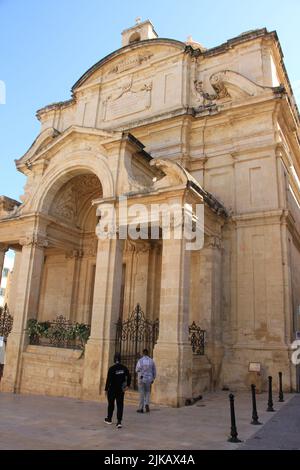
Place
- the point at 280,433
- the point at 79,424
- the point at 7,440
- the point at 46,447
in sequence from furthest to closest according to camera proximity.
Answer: the point at 79,424 < the point at 280,433 < the point at 7,440 < the point at 46,447

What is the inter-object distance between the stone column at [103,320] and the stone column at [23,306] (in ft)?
10.1

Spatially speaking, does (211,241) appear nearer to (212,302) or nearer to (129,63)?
(212,302)

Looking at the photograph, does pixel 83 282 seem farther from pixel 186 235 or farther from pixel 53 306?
pixel 186 235

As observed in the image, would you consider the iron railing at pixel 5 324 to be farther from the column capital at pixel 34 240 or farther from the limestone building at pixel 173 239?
the column capital at pixel 34 240

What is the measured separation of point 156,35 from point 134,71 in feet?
13.8

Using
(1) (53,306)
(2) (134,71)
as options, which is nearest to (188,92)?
(2) (134,71)

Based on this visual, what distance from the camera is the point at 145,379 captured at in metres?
8.83

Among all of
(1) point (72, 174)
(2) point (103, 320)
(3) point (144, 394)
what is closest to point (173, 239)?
(2) point (103, 320)

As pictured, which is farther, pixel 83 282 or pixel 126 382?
pixel 83 282

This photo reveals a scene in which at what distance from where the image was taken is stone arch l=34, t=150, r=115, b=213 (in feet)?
40.3

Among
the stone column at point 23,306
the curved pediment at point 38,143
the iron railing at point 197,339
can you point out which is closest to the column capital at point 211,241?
the iron railing at point 197,339

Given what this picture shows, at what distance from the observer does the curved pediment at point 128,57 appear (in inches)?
695

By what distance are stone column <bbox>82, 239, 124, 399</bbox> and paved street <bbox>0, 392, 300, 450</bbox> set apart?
655 mm

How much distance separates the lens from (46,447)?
18.9ft
